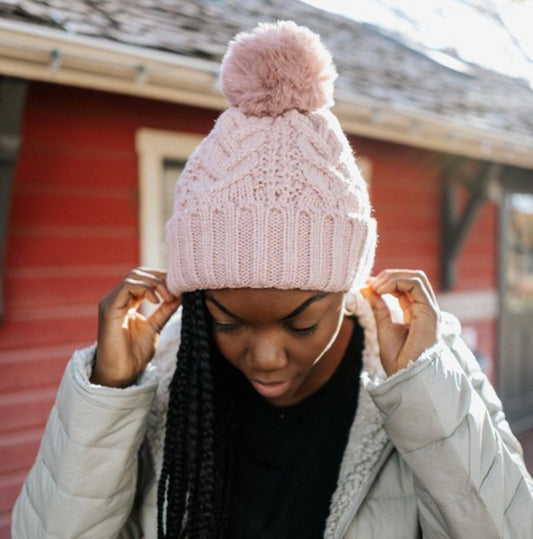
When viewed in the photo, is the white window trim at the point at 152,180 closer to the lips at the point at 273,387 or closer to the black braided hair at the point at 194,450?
the black braided hair at the point at 194,450

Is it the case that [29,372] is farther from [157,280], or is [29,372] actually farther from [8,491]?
[157,280]

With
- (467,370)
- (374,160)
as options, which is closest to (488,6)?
(374,160)

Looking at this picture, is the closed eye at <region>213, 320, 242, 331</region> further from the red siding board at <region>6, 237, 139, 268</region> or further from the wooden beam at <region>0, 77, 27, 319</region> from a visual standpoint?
the red siding board at <region>6, 237, 139, 268</region>

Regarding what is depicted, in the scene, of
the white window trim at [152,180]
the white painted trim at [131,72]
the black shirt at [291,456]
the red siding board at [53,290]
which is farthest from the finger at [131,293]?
the white window trim at [152,180]

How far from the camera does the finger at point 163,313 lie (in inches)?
63.0

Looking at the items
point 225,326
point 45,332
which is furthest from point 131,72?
point 225,326

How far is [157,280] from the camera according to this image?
1591 millimetres

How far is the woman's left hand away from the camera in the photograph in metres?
1.40

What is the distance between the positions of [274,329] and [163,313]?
40cm

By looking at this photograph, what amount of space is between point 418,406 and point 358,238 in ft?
1.27

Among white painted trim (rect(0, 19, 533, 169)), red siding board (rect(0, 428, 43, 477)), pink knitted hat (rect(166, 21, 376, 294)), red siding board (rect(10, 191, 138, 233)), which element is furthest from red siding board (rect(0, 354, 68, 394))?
pink knitted hat (rect(166, 21, 376, 294))

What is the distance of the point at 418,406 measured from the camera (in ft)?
4.31

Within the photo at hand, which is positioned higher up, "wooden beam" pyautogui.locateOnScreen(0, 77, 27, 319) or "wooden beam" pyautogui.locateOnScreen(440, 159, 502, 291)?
"wooden beam" pyautogui.locateOnScreen(0, 77, 27, 319)

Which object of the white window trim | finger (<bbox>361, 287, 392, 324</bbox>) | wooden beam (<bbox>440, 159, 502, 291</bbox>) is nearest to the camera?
finger (<bbox>361, 287, 392, 324</bbox>)
